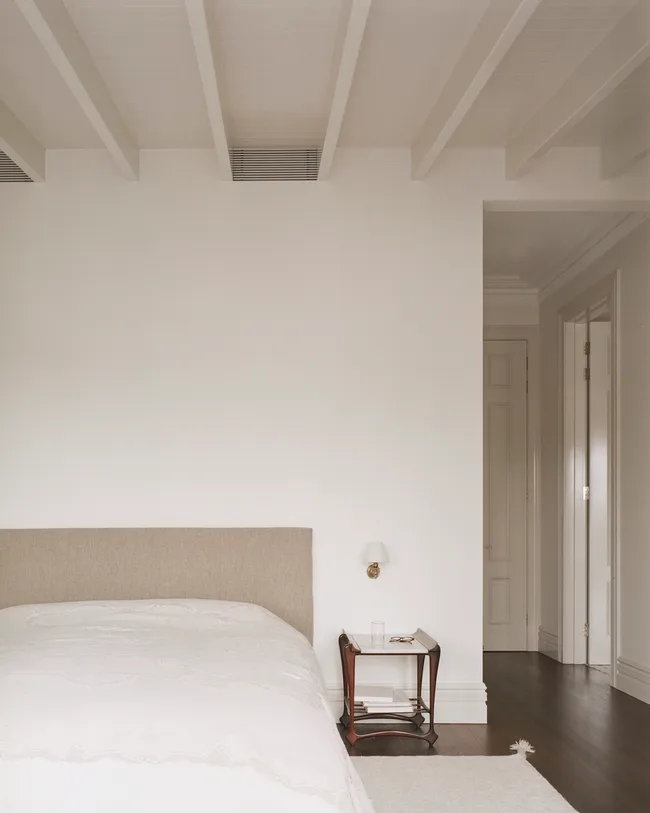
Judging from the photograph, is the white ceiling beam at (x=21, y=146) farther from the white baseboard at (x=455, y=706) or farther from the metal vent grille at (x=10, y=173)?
the white baseboard at (x=455, y=706)

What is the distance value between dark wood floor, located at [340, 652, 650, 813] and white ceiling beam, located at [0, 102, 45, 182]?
3.14 meters

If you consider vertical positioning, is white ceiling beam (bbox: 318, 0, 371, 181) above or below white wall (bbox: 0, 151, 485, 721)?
above

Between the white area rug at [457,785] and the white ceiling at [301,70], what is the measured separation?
2.74 metres

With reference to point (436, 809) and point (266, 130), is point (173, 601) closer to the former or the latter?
point (436, 809)

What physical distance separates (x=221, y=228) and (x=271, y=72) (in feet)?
3.28

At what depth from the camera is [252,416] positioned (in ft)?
14.0

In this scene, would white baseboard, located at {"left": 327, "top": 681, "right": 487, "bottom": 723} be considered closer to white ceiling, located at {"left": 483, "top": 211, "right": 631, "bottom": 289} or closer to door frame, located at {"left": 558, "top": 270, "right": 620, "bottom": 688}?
door frame, located at {"left": 558, "top": 270, "right": 620, "bottom": 688}

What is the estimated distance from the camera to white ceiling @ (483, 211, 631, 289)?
4930 millimetres

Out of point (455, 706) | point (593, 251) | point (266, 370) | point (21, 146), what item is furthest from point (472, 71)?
point (455, 706)

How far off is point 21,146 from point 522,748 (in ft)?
11.8

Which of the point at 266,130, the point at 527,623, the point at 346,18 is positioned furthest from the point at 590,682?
the point at 346,18

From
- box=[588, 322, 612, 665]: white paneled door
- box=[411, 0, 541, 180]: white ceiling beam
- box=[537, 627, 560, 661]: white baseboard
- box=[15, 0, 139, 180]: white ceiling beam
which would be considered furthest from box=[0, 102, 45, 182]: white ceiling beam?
box=[537, 627, 560, 661]: white baseboard

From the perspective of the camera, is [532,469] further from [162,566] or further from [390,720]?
[162,566]

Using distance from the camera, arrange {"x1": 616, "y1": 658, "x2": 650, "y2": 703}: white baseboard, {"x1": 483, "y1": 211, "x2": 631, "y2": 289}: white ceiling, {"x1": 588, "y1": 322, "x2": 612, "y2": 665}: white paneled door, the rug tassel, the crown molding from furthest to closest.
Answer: {"x1": 588, "y1": 322, "x2": 612, "y2": 665}: white paneled door
{"x1": 483, "y1": 211, "x2": 631, "y2": 289}: white ceiling
the crown molding
{"x1": 616, "y1": 658, "x2": 650, "y2": 703}: white baseboard
the rug tassel
